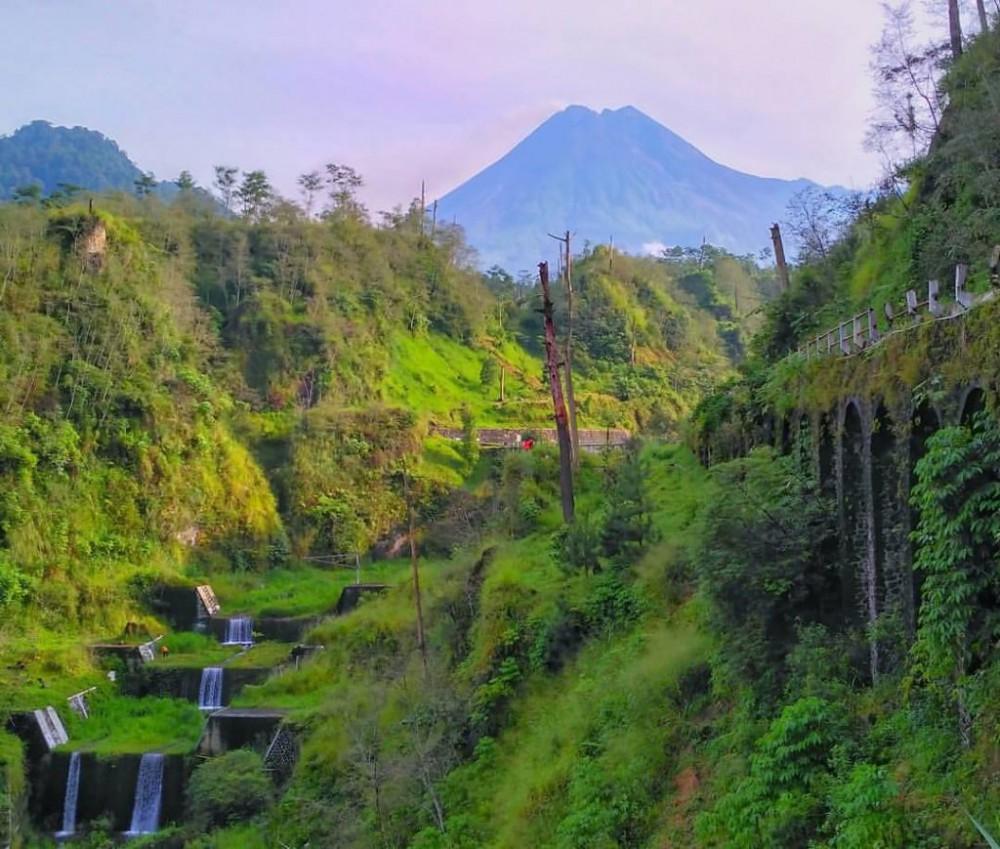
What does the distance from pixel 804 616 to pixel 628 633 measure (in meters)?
4.65

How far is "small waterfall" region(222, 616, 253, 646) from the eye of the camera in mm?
33719

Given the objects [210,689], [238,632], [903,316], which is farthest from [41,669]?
[903,316]

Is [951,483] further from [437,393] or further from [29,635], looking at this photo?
[437,393]

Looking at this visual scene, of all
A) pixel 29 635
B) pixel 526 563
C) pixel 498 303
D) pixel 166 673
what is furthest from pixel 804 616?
pixel 498 303

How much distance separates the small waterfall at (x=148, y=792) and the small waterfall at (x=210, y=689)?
4.32m

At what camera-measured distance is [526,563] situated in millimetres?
21938

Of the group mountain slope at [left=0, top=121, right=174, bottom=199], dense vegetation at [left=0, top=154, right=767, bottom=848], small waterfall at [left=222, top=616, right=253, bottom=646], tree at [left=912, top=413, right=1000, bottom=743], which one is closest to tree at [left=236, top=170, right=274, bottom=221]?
dense vegetation at [left=0, top=154, right=767, bottom=848]

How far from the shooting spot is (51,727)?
26078mm

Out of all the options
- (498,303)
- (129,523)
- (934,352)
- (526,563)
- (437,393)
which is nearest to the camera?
(934,352)

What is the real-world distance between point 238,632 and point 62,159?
128m

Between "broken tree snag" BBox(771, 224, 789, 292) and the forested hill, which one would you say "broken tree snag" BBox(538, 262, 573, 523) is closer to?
the forested hill

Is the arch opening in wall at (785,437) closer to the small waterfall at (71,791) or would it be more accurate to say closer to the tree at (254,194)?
the small waterfall at (71,791)

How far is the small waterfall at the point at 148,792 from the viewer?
23906mm

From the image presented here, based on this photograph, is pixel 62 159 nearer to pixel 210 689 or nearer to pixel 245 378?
pixel 245 378
